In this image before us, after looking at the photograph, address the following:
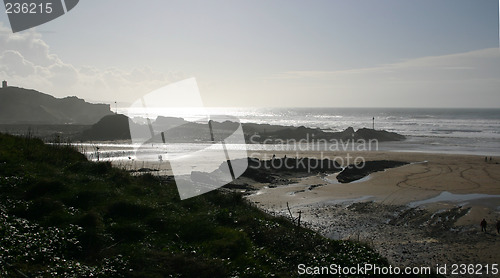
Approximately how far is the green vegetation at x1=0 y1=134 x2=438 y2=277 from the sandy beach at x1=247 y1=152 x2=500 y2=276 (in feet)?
17.3

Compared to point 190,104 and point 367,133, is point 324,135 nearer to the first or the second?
point 367,133

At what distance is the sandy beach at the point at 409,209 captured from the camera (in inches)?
631

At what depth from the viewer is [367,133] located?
79000 millimetres

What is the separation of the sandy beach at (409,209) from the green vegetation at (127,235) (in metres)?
5.28

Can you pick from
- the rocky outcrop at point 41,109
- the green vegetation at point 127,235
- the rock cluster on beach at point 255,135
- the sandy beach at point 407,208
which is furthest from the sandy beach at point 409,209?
the rocky outcrop at point 41,109

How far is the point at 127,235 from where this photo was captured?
36.2ft

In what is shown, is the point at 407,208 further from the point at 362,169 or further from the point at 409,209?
the point at 362,169

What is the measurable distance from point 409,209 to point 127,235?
18662mm

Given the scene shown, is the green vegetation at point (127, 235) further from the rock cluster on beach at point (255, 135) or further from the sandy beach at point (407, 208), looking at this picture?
the rock cluster on beach at point (255, 135)

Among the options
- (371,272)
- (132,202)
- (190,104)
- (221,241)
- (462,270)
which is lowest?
(462,270)

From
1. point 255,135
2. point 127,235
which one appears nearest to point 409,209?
point 127,235

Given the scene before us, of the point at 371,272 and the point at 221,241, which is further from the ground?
the point at 221,241

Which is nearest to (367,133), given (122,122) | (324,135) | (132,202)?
(324,135)

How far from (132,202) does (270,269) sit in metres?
6.00
